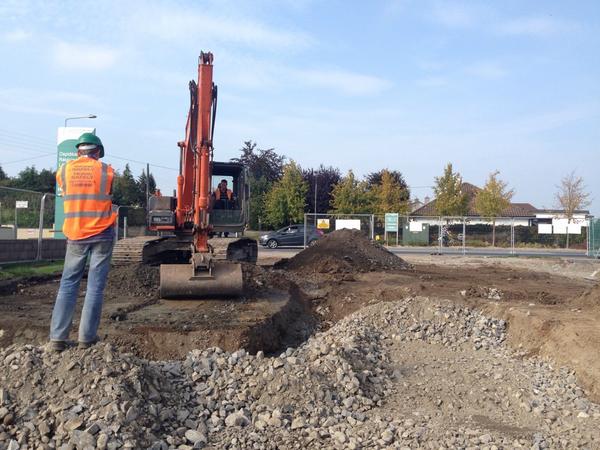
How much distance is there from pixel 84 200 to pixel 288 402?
2.55 meters

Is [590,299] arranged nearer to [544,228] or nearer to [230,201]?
[230,201]

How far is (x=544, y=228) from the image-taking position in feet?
118

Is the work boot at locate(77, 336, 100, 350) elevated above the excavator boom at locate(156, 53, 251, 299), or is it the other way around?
the excavator boom at locate(156, 53, 251, 299)

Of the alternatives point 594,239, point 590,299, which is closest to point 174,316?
point 590,299

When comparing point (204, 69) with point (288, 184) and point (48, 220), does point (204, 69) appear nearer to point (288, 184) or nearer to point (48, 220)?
point (48, 220)

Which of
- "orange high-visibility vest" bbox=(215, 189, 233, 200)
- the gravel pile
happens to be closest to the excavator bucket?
the gravel pile

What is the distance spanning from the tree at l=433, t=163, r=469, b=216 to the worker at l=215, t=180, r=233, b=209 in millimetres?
34674

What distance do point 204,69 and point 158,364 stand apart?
6.72m

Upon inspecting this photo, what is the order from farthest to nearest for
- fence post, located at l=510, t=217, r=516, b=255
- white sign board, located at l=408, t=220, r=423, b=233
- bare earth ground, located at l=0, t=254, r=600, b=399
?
white sign board, located at l=408, t=220, r=423, b=233, fence post, located at l=510, t=217, r=516, b=255, bare earth ground, located at l=0, t=254, r=600, b=399

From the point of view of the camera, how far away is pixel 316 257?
19.3 m

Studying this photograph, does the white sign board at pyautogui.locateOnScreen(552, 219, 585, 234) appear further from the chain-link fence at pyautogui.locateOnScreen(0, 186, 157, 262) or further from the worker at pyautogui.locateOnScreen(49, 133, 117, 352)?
the worker at pyautogui.locateOnScreen(49, 133, 117, 352)

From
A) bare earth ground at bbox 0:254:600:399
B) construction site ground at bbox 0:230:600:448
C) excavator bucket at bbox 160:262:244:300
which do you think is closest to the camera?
construction site ground at bbox 0:230:600:448

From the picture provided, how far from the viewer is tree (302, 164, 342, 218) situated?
54.3m

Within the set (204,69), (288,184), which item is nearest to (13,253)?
(204,69)
